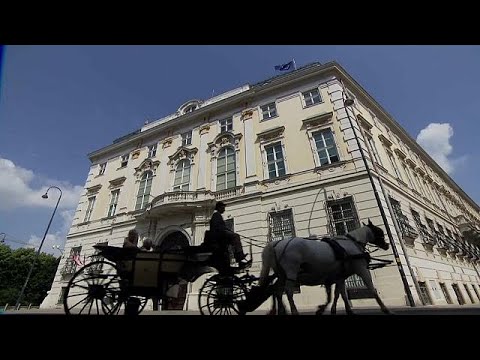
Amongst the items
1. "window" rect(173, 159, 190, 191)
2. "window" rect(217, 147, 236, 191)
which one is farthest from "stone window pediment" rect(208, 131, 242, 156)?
"window" rect(173, 159, 190, 191)

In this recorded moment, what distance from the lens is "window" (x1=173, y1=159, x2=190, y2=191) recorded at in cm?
1736

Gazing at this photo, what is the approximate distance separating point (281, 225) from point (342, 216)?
3.06 meters

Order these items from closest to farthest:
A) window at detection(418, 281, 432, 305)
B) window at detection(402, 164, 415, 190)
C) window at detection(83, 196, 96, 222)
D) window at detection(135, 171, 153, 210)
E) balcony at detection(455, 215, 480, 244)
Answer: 1. window at detection(418, 281, 432, 305)
2. window at detection(402, 164, 415, 190)
3. window at detection(135, 171, 153, 210)
4. window at detection(83, 196, 96, 222)
5. balcony at detection(455, 215, 480, 244)

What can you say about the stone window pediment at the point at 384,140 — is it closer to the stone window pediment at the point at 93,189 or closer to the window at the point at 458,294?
the window at the point at 458,294

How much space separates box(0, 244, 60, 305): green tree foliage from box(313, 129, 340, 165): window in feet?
106

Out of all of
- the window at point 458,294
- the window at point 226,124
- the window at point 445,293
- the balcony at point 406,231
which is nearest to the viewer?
the balcony at point 406,231

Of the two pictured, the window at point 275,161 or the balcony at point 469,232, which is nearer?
the window at point 275,161

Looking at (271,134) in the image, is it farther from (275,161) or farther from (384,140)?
(384,140)

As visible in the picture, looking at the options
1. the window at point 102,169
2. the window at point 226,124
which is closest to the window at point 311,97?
the window at point 226,124

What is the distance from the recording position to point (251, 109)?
17828mm

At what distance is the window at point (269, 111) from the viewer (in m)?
17.0

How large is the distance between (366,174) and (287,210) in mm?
4310

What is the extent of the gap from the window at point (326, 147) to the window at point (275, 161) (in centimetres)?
218

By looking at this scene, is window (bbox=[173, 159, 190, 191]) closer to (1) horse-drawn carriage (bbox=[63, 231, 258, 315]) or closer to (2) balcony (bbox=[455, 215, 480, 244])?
(1) horse-drawn carriage (bbox=[63, 231, 258, 315])
